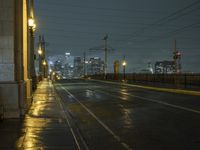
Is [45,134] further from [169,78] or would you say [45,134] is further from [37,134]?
[169,78]

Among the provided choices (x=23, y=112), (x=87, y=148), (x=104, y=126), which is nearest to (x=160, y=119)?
(x=104, y=126)

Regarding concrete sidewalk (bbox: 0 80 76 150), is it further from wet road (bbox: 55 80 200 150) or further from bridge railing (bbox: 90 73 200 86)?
bridge railing (bbox: 90 73 200 86)

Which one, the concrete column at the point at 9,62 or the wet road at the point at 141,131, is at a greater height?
the concrete column at the point at 9,62

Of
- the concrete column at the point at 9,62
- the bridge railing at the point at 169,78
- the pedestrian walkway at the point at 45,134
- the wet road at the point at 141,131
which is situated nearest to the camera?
the pedestrian walkway at the point at 45,134

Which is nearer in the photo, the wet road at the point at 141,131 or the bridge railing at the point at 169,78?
the wet road at the point at 141,131

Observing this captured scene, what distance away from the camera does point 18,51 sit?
1734 centimetres

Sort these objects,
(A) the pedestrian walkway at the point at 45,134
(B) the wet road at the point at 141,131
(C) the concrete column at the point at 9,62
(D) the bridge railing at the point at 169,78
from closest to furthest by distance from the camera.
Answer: (A) the pedestrian walkway at the point at 45,134, (B) the wet road at the point at 141,131, (C) the concrete column at the point at 9,62, (D) the bridge railing at the point at 169,78

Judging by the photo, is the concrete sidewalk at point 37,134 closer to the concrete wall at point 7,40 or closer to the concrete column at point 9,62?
the concrete column at point 9,62

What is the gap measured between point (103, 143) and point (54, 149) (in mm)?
1598

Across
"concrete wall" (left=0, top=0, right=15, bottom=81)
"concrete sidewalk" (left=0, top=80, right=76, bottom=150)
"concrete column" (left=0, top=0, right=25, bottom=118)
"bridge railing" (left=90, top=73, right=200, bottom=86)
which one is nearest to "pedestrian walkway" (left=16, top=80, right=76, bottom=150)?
"concrete sidewalk" (left=0, top=80, right=76, bottom=150)

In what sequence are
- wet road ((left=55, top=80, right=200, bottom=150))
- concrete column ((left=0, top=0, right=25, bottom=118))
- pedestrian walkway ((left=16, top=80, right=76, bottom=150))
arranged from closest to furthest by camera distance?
1. pedestrian walkway ((left=16, top=80, right=76, bottom=150))
2. wet road ((left=55, top=80, right=200, bottom=150))
3. concrete column ((left=0, top=0, right=25, bottom=118))

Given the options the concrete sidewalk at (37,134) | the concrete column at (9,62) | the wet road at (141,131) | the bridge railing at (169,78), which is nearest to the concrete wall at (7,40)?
the concrete column at (9,62)

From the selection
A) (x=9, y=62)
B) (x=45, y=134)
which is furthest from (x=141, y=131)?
(x=9, y=62)

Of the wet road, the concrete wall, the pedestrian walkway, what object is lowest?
the wet road
